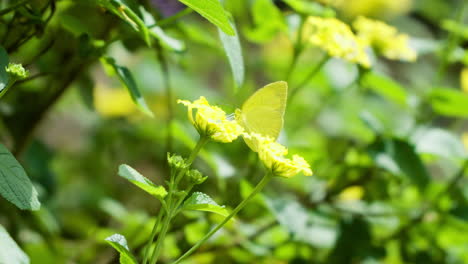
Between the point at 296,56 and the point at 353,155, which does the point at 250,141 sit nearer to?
the point at 296,56

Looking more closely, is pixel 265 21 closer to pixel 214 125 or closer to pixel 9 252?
pixel 214 125

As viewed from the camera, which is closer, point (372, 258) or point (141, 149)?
point (372, 258)

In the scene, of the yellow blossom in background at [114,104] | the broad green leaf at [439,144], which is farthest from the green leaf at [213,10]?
the yellow blossom in background at [114,104]

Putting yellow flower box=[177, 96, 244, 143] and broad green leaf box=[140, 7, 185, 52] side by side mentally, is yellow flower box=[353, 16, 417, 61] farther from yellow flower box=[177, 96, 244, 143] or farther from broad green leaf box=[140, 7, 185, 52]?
yellow flower box=[177, 96, 244, 143]

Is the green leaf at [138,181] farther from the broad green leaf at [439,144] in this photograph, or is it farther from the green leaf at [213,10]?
the broad green leaf at [439,144]

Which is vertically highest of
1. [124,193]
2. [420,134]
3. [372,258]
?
[420,134]

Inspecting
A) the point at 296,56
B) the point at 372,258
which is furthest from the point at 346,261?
the point at 296,56
